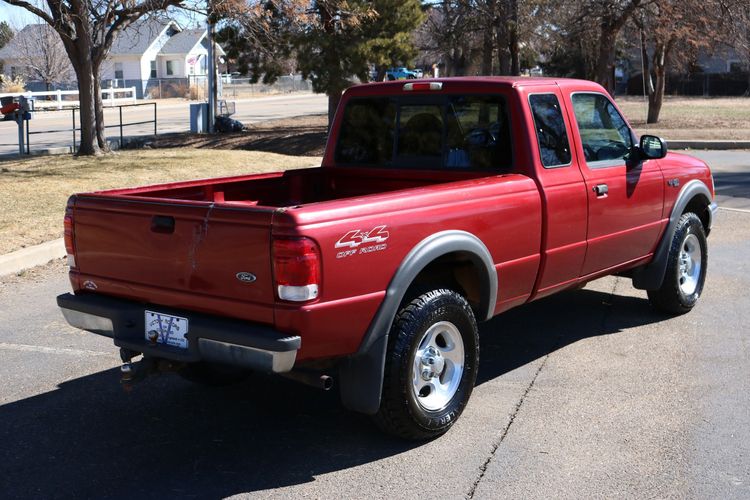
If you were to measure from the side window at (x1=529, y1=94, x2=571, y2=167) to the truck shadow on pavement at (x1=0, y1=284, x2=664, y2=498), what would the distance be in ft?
4.72

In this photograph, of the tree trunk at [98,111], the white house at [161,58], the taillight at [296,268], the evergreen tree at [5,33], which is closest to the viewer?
the taillight at [296,268]

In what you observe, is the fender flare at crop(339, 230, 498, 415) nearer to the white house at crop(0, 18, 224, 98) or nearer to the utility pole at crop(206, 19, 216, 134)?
the utility pole at crop(206, 19, 216, 134)

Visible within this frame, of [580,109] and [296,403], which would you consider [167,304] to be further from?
[580,109]

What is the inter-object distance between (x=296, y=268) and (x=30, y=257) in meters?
6.01

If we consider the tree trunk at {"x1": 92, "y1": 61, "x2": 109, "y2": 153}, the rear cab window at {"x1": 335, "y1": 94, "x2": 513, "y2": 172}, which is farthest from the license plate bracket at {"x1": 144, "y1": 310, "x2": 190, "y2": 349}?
the tree trunk at {"x1": 92, "y1": 61, "x2": 109, "y2": 153}

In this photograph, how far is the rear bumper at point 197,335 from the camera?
4148mm

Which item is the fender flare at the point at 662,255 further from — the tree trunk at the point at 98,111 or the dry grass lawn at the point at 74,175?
the tree trunk at the point at 98,111

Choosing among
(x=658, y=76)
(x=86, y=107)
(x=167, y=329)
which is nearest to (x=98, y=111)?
(x=86, y=107)

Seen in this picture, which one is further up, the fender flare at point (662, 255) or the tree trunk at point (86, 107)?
the tree trunk at point (86, 107)

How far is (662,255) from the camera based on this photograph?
7.02m

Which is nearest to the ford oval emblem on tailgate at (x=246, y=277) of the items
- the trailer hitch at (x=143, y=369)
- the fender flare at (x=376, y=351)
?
the fender flare at (x=376, y=351)

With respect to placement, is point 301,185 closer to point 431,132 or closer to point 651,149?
point 431,132

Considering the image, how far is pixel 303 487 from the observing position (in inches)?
171

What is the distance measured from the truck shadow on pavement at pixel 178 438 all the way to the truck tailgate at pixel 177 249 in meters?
0.81
